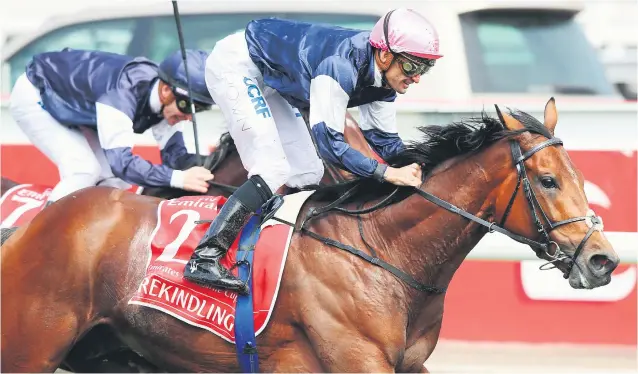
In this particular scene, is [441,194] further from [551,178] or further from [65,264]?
[65,264]

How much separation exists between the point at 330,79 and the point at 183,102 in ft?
4.57

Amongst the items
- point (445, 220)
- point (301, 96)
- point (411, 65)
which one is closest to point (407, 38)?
point (411, 65)

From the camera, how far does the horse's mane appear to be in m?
3.95

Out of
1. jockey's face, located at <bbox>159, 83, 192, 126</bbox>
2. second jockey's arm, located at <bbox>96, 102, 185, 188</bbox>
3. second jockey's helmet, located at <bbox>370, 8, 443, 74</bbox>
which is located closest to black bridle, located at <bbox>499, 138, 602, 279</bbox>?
second jockey's helmet, located at <bbox>370, 8, 443, 74</bbox>

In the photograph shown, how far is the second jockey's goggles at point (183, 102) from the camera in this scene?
5.08 m

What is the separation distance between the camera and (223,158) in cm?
507

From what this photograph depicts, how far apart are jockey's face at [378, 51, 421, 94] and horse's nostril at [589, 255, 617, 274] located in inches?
40.3

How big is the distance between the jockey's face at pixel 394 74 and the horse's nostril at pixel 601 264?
1.02 meters

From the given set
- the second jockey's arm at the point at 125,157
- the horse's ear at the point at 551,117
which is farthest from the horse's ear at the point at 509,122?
the second jockey's arm at the point at 125,157

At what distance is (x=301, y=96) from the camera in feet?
14.2

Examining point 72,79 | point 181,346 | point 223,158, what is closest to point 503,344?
point 223,158

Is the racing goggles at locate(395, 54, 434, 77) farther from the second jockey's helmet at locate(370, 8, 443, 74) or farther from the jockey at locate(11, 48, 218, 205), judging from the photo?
the jockey at locate(11, 48, 218, 205)

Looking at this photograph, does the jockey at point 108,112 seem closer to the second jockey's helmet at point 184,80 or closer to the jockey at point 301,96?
the second jockey's helmet at point 184,80

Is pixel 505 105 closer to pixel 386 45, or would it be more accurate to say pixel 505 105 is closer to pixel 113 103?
pixel 386 45
